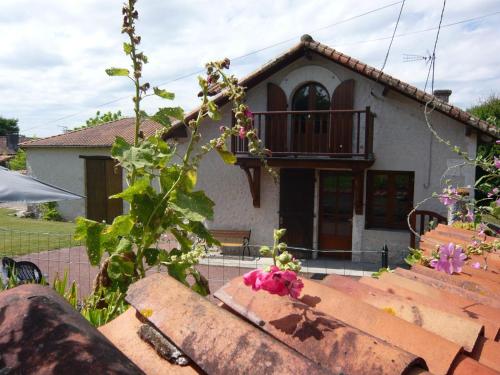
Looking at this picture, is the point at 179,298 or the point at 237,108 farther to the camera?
the point at 237,108

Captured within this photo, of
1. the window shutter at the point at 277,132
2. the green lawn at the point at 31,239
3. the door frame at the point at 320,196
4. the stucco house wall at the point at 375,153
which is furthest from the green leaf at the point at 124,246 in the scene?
the door frame at the point at 320,196

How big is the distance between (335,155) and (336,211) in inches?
65.2

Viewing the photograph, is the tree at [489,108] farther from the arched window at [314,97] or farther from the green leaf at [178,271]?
the green leaf at [178,271]

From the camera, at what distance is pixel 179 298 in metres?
1.29

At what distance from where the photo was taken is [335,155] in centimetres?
991

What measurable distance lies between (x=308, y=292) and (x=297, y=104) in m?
9.82

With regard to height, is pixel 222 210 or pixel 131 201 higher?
pixel 131 201

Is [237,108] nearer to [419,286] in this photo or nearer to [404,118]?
[419,286]

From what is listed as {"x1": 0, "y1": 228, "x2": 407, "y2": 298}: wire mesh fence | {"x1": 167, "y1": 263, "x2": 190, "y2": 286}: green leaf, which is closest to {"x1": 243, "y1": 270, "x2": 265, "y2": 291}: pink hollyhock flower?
{"x1": 167, "y1": 263, "x2": 190, "y2": 286}: green leaf

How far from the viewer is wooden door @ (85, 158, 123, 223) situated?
720 inches

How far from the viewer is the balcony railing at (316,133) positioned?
32.1ft

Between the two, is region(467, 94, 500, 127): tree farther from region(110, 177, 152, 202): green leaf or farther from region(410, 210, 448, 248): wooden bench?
region(110, 177, 152, 202): green leaf

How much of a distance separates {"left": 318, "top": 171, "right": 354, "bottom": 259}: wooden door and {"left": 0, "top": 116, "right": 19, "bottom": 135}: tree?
6127cm

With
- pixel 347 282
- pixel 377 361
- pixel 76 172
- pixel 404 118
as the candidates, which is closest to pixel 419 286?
pixel 347 282
